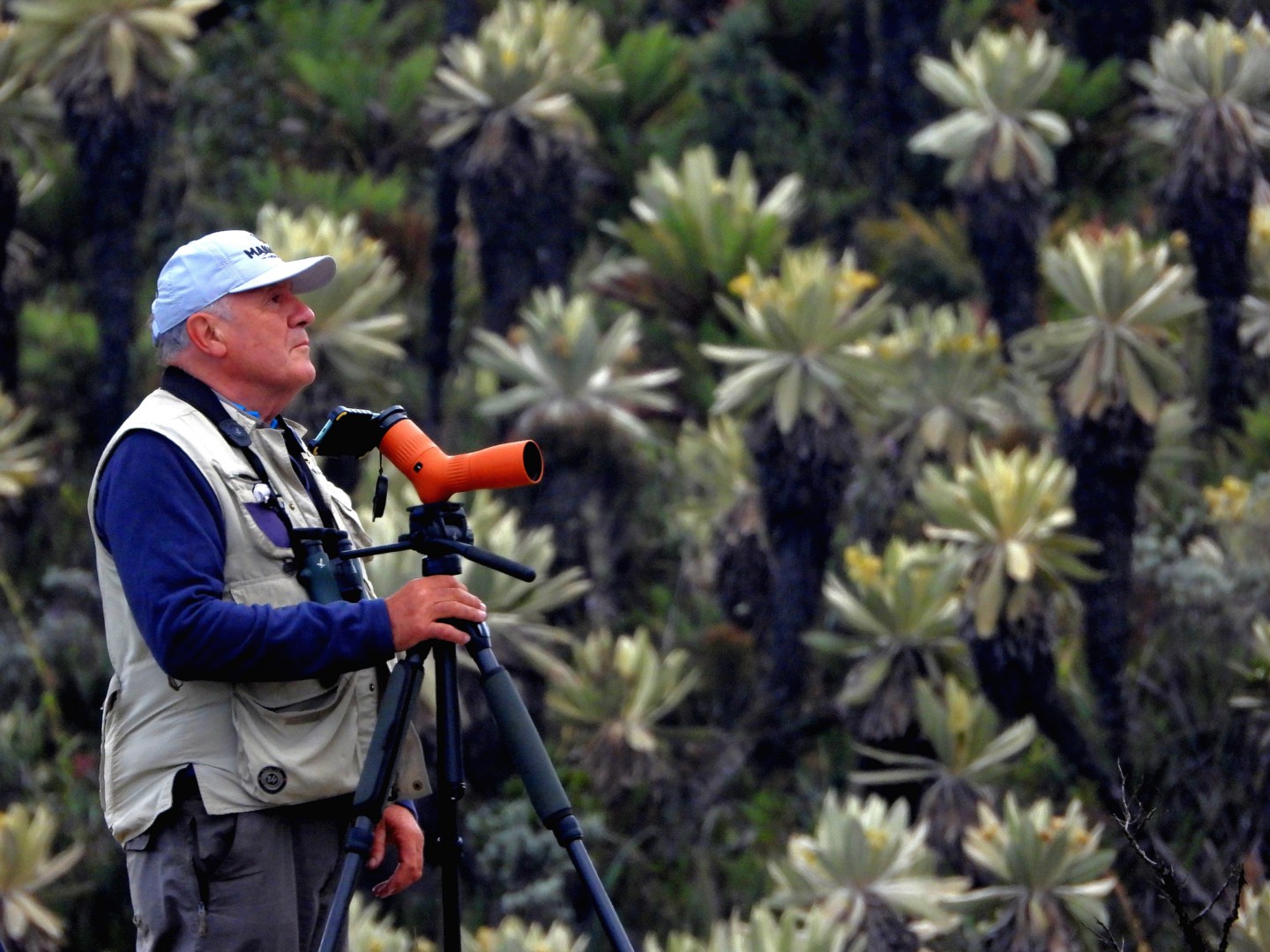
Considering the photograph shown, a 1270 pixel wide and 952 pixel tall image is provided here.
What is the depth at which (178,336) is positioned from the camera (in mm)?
2697

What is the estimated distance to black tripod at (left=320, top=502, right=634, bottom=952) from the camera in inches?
95.0

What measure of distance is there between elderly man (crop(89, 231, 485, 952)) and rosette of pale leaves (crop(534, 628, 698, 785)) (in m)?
5.44

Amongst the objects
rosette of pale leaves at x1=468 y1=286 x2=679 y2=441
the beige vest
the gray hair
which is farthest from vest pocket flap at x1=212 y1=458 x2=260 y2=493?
rosette of pale leaves at x1=468 y1=286 x2=679 y2=441

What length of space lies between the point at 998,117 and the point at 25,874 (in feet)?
19.6

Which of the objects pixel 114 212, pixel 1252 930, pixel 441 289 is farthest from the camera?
pixel 441 289

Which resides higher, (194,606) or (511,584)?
(194,606)

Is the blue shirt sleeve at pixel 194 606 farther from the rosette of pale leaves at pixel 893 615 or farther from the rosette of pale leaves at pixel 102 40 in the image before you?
the rosette of pale leaves at pixel 102 40

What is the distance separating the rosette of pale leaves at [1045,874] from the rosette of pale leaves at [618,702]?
190 cm

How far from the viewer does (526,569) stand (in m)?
2.48

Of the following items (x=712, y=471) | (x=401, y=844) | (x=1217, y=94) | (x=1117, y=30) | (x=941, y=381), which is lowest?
(x=712, y=471)

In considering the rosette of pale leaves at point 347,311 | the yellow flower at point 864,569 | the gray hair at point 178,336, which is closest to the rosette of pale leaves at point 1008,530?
the yellow flower at point 864,569

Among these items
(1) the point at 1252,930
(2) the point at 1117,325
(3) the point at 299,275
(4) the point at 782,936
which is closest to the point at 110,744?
(3) the point at 299,275

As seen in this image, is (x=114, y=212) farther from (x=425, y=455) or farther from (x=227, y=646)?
(x=227, y=646)

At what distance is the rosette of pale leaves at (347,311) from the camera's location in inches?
333
